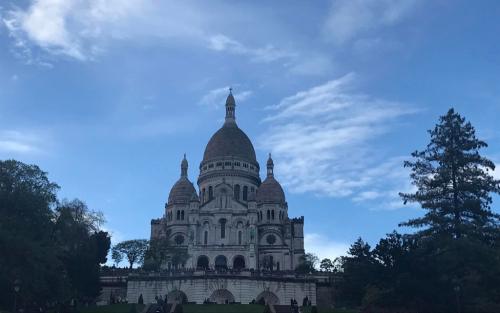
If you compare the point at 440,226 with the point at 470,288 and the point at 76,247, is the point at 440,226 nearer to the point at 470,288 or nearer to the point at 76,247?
the point at 470,288

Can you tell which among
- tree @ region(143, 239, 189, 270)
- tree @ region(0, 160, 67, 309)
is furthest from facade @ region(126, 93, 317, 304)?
tree @ region(0, 160, 67, 309)

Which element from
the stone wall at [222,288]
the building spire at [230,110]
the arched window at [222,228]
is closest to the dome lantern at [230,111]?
the building spire at [230,110]

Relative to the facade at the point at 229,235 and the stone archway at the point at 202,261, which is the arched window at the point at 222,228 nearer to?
the facade at the point at 229,235

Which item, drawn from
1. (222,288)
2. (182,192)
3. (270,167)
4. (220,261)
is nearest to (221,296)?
(222,288)

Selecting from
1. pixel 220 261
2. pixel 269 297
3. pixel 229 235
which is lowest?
pixel 269 297

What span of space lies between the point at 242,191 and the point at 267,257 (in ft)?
46.7

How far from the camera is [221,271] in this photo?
68062mm

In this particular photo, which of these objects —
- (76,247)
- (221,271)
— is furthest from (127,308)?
(221,271)

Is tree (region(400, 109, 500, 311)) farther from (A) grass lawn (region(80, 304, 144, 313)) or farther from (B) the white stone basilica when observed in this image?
(B) the white stone basilica

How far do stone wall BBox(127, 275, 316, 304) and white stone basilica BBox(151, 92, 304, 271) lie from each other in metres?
A: 14.6

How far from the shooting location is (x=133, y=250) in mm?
80500

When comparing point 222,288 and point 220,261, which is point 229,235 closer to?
point 220,261

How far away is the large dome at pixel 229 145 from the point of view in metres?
102

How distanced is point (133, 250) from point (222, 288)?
725 inches
